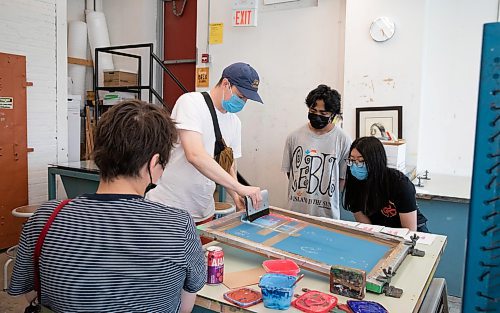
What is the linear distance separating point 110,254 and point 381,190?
1.53 meters

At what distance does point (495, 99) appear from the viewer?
22.0 inches

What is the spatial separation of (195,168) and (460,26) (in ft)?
8.68

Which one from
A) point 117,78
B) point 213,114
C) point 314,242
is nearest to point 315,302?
point 314,242

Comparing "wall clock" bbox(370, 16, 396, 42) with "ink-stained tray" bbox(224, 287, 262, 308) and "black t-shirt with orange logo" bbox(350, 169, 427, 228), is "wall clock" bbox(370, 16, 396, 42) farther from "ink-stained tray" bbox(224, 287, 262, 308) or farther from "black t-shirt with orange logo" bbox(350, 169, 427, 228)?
"ink-stained tray" bbox(224, 287, 262, 308)

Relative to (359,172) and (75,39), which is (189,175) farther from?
(75,39)

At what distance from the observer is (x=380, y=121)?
3.36 m

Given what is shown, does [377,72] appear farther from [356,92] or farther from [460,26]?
[460,26]

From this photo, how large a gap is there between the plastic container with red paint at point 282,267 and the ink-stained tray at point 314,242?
17 millimetres

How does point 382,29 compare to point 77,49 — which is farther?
point 77,49

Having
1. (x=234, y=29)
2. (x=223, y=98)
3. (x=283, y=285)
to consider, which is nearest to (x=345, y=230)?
(x=283, y=285)

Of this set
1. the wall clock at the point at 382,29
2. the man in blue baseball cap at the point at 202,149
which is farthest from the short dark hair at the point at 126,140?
the wall clock at the point at 382,29

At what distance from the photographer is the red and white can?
52.7 inches

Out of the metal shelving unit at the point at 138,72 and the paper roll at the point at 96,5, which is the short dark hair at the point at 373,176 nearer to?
the metal shelving unit at the point at 138,72

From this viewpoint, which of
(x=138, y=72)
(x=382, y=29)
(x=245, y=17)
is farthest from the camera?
(x=138, y=72)
